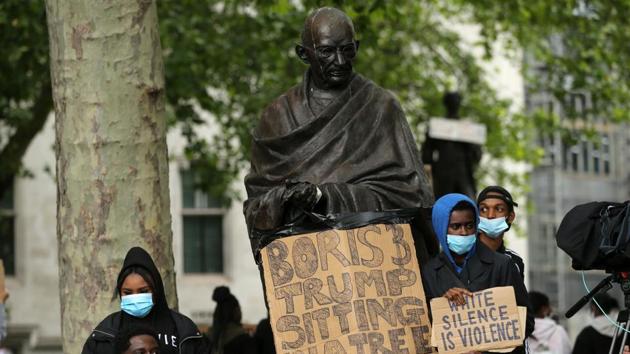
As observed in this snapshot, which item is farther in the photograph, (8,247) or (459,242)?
(8,247)

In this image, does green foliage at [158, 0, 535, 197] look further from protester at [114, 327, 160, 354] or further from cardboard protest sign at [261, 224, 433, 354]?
protester at [114, 327, 160, 354]

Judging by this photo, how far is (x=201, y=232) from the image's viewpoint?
31719mm

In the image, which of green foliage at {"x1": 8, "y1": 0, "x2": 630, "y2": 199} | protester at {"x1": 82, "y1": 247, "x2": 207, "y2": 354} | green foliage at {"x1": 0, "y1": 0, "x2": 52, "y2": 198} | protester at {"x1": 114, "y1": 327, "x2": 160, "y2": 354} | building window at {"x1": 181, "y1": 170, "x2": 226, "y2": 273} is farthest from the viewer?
building window at {"x1": 181, "y1": 170, "x2": 226, "y2": 273}

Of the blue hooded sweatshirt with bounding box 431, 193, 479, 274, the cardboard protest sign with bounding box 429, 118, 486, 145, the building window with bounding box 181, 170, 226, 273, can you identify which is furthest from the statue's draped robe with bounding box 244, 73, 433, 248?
the building window with bounding box 181, 170, 226, 273

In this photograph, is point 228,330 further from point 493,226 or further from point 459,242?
point 459,242

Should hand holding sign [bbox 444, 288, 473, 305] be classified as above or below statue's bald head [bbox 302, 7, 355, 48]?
below

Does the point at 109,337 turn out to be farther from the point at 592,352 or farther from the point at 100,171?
the point at 592,352

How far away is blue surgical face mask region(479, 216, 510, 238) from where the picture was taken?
1036 centimetres

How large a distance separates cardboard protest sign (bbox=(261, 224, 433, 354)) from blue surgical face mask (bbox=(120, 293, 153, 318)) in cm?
61

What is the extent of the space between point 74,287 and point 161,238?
1.99 feet

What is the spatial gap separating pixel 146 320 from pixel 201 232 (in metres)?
22.8

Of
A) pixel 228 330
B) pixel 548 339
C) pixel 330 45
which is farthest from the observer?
pixel 548 339

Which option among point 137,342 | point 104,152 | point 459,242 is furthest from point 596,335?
point 137,342

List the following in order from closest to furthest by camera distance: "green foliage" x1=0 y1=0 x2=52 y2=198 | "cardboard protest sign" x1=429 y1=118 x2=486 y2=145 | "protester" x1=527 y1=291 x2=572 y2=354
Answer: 1. "protester" x1=527 y1=291 x2=572 y2=354
2. "cardboard protest sign" x1=429 y1=118 x2=486 y2=145
3. "green foliage" x1=0 y1=0 x2=52 y2=198
